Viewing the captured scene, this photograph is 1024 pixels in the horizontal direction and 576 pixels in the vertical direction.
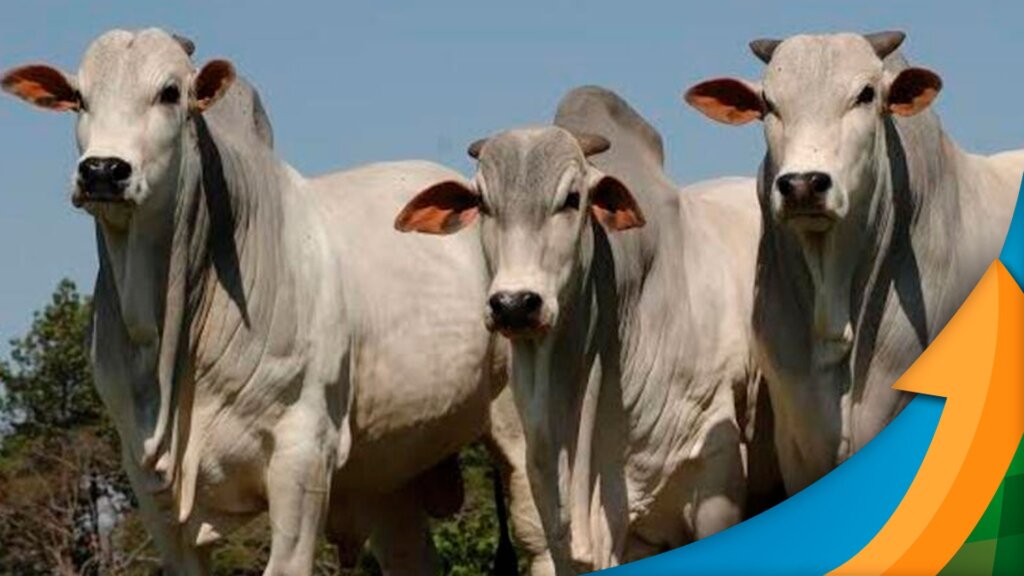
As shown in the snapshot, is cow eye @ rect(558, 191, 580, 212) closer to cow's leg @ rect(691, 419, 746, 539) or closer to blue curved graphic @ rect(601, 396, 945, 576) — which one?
cow's leg @ rect(691, 419, 746, 539)

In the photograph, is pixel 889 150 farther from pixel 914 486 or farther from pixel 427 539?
pixel 427 539

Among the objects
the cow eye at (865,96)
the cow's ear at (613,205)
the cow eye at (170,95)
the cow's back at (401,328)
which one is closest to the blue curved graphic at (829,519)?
the cow eye at (865,96)

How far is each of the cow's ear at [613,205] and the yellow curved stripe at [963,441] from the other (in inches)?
61.0

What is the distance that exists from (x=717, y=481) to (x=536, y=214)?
1.61 m

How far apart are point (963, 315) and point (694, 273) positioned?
2053 millimetres

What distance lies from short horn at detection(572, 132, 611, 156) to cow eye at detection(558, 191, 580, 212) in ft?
1.05

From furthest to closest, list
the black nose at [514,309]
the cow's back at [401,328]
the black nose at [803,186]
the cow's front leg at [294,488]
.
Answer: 1. the cow's back at [401,328]
2. the cow's front leg at [294,488]
3. the black nose at [514,309]
4. the black nose at [803,186]

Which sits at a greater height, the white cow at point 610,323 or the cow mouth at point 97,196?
the cow mouth at point 97,196

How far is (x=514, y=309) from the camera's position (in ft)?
33.8

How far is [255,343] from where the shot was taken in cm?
1181

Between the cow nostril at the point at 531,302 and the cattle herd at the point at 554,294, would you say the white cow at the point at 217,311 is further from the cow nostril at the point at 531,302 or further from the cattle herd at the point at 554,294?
the cow nostril at the point at 531,302

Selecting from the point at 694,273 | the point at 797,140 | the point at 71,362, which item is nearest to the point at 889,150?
the point at 797,140

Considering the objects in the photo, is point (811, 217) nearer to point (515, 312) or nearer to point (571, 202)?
point (571, 202)

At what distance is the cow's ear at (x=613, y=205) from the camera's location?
1085 cm
